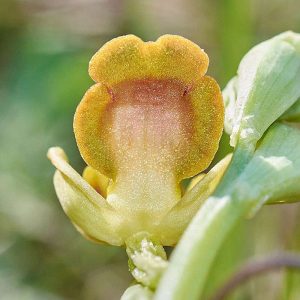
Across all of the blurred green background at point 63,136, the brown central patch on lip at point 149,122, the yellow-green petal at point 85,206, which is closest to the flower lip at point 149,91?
the brown central patch on lip at point 149,122

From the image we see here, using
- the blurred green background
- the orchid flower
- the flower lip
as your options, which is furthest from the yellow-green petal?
the blurred green background

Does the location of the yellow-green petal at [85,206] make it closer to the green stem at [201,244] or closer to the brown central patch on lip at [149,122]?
the brown central patch on lip at [149,122]

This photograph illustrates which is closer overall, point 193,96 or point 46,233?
point 193,96

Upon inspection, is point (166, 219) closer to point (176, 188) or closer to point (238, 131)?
point (176, 188)

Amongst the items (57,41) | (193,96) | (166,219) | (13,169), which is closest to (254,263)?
(166,219)

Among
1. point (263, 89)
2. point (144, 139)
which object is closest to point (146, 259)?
point (144, 139)

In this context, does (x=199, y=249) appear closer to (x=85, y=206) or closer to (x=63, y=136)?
(x=85, y=206)
